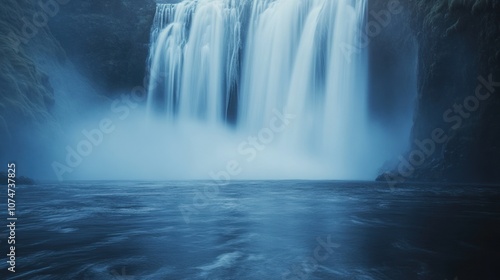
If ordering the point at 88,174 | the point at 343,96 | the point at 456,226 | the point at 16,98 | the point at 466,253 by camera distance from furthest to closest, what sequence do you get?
the point at 88,174, the point at 343,96, the point at 16,98, the point at 456,226, the point at 466,253

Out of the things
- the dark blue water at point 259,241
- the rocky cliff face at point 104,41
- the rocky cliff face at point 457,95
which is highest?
the rocky cliff face at point 104,41

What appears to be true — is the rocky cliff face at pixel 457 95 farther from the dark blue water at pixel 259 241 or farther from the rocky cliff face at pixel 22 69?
the rocky cliff face at pixel 22 69

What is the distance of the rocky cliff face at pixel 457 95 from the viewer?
72.0 ft

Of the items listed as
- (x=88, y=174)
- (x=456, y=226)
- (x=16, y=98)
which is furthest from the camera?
(x=88, y=174)

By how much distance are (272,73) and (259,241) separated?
2876 cm

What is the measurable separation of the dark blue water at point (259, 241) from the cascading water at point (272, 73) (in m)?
20.1

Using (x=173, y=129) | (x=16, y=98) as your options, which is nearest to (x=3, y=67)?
(x=16, y=98)

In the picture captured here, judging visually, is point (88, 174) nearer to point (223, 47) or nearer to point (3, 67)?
point (3, 67)

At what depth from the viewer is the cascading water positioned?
31188 mm

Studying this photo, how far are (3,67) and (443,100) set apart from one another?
34.5 m

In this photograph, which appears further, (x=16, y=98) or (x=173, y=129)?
(x=173, y=129)

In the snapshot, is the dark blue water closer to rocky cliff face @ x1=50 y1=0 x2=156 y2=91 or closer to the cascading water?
the cascading water

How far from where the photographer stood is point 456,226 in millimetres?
8250

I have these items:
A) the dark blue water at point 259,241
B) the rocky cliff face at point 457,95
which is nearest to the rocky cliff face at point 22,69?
the dark blue water at point 259,241
